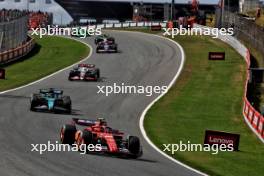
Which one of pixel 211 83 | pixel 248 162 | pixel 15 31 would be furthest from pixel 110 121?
pixel 15 31

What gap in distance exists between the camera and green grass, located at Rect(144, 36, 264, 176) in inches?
893

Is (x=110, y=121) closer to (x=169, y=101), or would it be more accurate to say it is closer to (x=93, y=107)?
(x=93, y=107)

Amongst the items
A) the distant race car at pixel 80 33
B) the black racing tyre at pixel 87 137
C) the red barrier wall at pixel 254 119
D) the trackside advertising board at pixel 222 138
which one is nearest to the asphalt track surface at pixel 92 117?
the black racing tyre at pixel 87 137

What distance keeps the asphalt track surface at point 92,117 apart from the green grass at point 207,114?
99 cm

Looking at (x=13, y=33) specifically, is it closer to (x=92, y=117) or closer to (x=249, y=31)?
(x=249, y=31)

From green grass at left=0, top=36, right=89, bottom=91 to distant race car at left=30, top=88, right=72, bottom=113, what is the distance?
10.7 m

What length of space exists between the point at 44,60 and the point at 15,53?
8.77 feet

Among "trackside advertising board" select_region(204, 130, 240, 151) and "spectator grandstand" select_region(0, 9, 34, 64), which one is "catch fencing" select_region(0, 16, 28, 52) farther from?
"trackside advertising board" select_region(204, 130, 240, 151)

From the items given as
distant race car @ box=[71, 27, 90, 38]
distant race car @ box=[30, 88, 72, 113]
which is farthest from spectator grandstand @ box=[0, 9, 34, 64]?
distant race car @ box=[30, 88, 72, 113]

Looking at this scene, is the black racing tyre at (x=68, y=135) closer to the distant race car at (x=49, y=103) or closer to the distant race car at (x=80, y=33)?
the distant race car at (x=49, y=103)

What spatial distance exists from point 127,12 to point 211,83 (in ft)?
362

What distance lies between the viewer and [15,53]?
59.1 m

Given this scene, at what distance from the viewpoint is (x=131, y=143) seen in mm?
21391

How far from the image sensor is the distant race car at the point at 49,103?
30.4 m
